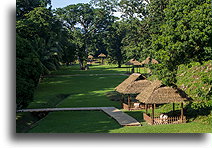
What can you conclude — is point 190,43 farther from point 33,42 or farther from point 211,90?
point 33,42

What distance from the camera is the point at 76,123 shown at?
9.68 metres

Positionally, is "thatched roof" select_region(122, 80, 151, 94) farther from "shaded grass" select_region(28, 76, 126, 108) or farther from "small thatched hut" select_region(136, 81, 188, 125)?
"small thatched hut" select_region(136, 81, 188, 125)

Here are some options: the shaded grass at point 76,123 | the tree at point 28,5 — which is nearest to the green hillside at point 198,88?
the shaded grass at point 76,123

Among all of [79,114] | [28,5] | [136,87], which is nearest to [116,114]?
Result: [79,114]

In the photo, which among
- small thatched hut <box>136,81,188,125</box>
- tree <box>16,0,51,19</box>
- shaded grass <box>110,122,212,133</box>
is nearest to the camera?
shaded grass <box>110,122,212,133</box>

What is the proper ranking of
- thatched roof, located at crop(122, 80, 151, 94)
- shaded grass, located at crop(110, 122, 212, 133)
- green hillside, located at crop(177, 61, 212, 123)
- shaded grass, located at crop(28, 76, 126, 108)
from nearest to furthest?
shaded grass, located at crop(110, 122, 212, 133) → green hillside, located at crop(177, 61, 212, 123) → thatched roof, located at crop(122, 80, 151, 94) → shaded grass, located at crop(28, 76, 126, 108)

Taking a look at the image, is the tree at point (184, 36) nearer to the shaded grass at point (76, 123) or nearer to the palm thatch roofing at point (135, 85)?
the shaded grass at point (76, 123)

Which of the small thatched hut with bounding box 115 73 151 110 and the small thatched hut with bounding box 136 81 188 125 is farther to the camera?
the small thatched hut with bounding box 115 73 151 110

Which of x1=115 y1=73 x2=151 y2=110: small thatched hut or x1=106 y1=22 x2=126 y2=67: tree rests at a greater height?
x1=106 y1=22 x2=126 y2=67: tree

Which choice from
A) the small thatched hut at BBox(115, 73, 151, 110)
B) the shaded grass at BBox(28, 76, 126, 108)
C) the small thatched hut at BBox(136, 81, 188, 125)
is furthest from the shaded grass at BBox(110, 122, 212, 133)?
the shaded grass at BBox(28, 76, 126, 108)

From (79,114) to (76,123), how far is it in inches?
60.7

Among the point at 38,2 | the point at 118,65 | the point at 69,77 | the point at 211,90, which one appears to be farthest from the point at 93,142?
the point at 118,65

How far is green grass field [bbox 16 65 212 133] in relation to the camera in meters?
8.45

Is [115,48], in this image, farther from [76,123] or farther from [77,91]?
[76,123]
